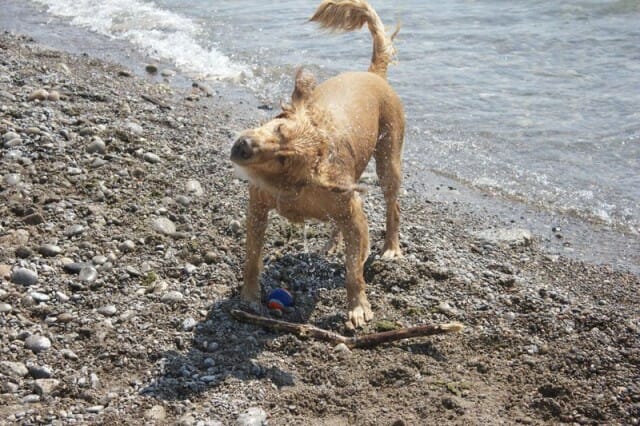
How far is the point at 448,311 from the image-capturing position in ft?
18.7

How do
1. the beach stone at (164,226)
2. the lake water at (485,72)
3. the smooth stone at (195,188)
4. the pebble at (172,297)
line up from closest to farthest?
the pebble at (172,297) < the beach stone at (164,226) < the smooth stone at (195,188) < the lake water at (485,72)

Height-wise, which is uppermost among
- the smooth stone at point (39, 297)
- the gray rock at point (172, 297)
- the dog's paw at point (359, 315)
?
the smooth stone at point (39, 297)

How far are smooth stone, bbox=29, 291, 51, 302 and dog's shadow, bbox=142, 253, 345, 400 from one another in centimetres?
96

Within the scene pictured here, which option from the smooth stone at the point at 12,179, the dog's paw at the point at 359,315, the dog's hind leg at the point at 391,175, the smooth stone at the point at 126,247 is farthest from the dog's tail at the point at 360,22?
the smooth stone at the point at 12,179

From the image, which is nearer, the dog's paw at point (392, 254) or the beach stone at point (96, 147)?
the dog's paw at point (392, 254)

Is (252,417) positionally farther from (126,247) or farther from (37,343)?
(126,247)

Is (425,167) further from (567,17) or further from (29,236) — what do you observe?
(567,17)

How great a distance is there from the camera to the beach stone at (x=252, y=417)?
4289 millimetres

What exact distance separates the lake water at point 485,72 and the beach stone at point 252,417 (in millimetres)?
4220

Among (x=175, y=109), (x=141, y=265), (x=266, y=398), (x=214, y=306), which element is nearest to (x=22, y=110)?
(x=175, y=109)

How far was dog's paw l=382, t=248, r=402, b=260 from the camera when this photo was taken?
21.3 feet

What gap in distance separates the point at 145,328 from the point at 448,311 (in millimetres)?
2234

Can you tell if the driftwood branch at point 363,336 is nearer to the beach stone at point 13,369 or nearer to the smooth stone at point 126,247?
the smooth stone at point 126,247

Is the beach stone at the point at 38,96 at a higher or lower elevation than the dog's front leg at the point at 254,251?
higher
